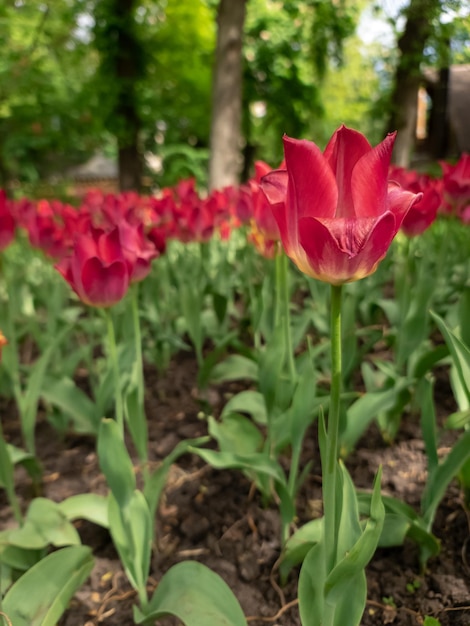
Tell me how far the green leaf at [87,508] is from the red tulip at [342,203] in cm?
89

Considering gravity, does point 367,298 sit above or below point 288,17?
below

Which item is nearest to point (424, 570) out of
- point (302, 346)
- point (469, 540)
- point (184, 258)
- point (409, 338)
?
point (469, 540)

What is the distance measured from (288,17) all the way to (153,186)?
4.32m

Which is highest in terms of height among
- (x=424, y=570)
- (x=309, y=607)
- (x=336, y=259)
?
(x=336, y=259)

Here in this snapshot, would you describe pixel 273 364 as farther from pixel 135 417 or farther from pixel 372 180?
pixel 372 180

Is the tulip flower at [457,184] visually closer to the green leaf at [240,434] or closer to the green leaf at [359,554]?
the green leaf at [240,434]

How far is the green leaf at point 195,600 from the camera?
917mm

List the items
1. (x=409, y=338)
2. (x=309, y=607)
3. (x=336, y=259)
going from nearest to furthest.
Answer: (x=336, y=259), (x=309, y=607), (x=409, y=338)

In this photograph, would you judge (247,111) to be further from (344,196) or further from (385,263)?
(344,196)

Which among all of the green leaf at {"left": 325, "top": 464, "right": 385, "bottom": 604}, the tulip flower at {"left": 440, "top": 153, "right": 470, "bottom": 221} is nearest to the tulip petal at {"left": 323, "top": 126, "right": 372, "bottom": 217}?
the green leaf at {"left": 325, "top": 464, "right": 385, "bottom": 604}

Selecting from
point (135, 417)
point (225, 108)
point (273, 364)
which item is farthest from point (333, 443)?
point (225, 108)

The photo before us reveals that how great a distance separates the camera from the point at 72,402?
1648mm

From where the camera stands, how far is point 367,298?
2.22 m

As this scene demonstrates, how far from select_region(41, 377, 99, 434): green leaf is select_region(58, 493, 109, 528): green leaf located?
0.34 meters
